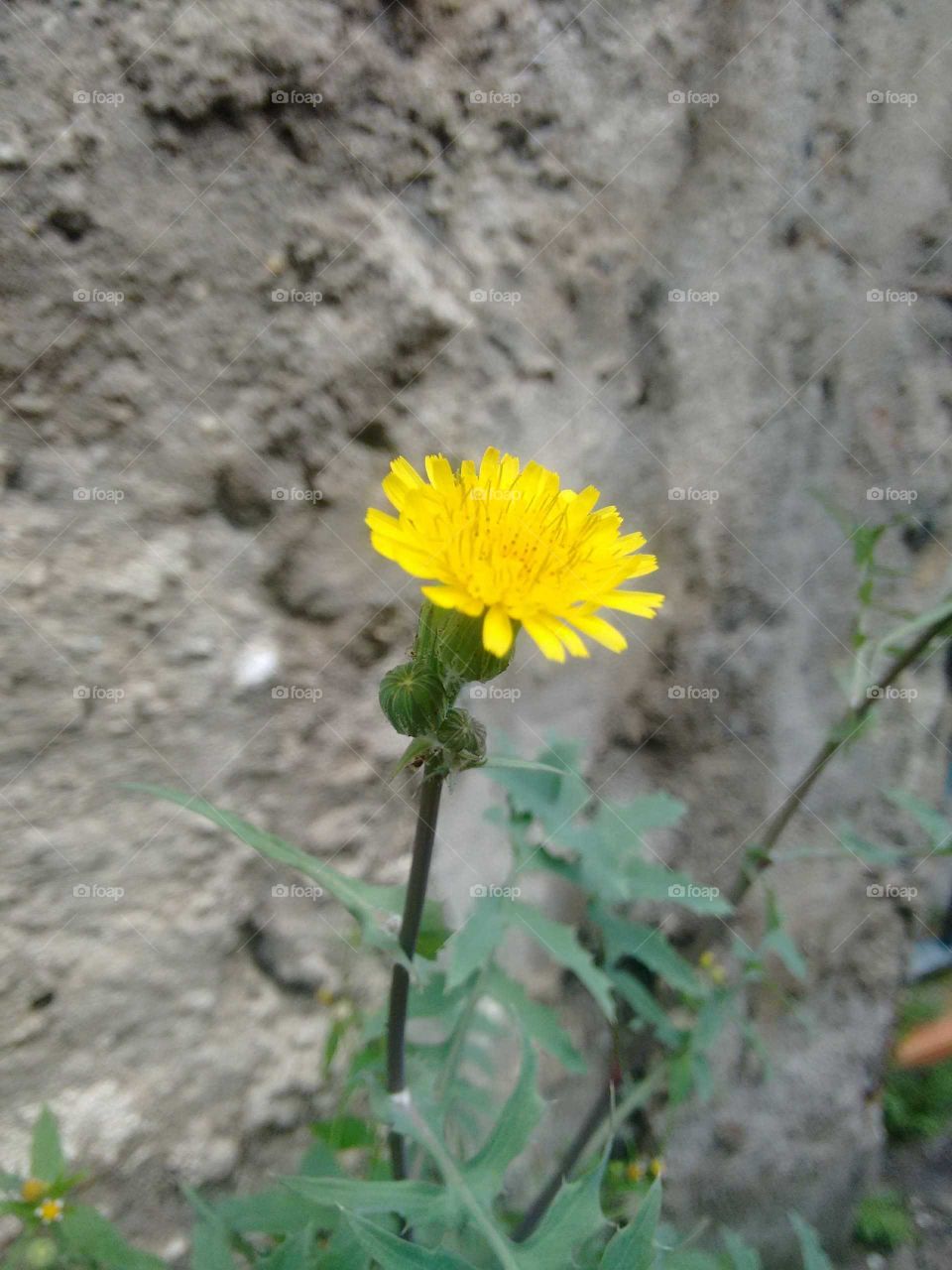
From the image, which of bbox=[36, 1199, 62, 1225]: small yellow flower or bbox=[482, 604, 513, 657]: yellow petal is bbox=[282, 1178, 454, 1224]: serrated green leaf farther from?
bbox=[482, 604, 513, 657]: yellow petal

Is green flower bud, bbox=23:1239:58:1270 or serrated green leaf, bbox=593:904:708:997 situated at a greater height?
serrated green leaf, bbox=593:904:708:997

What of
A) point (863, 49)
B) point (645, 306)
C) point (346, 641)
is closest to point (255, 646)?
point (346, 641)

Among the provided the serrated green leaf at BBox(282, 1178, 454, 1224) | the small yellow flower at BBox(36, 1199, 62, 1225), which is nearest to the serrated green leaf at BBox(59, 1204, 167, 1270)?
the small yellow flower at BBox(36, 1199, 62, 1225)

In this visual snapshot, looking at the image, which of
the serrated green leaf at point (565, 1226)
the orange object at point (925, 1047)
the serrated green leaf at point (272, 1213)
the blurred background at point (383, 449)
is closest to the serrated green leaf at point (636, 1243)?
the serrated green leaf at point (565, 1226)

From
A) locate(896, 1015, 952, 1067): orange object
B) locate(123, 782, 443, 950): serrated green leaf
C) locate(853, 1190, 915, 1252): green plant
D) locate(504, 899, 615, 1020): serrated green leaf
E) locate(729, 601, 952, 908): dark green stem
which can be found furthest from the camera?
locate(896, 1015, 952, 1067): orange object

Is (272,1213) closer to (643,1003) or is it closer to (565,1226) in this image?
(565,1226)

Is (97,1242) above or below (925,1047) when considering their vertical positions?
below

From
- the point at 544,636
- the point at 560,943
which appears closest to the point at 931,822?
the point at 560,943

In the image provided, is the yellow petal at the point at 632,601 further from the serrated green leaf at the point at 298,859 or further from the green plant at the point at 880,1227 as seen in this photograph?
the green plant at the point at 880,1227
